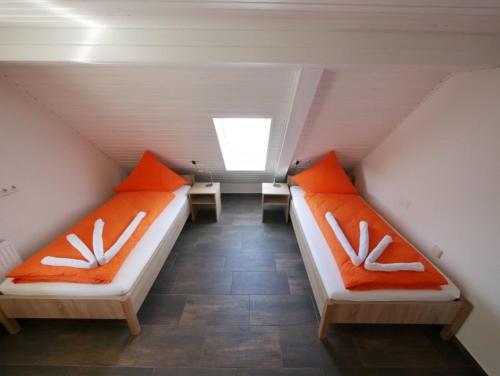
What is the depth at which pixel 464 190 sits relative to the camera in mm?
1466

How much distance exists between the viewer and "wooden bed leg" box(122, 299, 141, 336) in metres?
1.37

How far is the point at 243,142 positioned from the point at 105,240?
208 cm

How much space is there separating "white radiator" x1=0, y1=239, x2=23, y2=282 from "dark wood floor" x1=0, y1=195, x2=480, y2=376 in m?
0.47

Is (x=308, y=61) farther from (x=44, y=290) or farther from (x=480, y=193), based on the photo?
(x=44, y=290)

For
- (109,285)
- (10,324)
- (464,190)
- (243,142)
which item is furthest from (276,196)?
(10,324)

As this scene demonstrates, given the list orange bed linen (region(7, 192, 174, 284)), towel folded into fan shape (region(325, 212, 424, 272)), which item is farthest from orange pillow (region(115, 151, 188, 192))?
towel folded into fan shape (region(325, 212, 424, 272))

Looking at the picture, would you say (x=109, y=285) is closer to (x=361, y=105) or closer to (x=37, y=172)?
(x=37, y=172)

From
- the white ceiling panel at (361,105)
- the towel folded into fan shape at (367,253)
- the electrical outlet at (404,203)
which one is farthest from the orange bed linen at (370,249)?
A: the white ceiling panel at (361,105)

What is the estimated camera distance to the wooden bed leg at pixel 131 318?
54.1 inches

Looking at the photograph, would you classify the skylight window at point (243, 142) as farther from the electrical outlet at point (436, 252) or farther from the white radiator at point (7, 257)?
the white radiator at point (7, 257)

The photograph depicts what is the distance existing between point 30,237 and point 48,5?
1869 millimetres

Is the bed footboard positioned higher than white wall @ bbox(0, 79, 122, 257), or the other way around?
white wall @ bbox(0, 79, 122, 257)

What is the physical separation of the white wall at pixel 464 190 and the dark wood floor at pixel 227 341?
41 cm

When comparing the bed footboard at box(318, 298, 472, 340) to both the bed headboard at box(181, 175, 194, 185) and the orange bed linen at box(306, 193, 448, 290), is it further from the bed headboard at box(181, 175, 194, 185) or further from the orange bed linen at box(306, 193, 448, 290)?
the bed headboard at box(181, 175, 194, 185)
